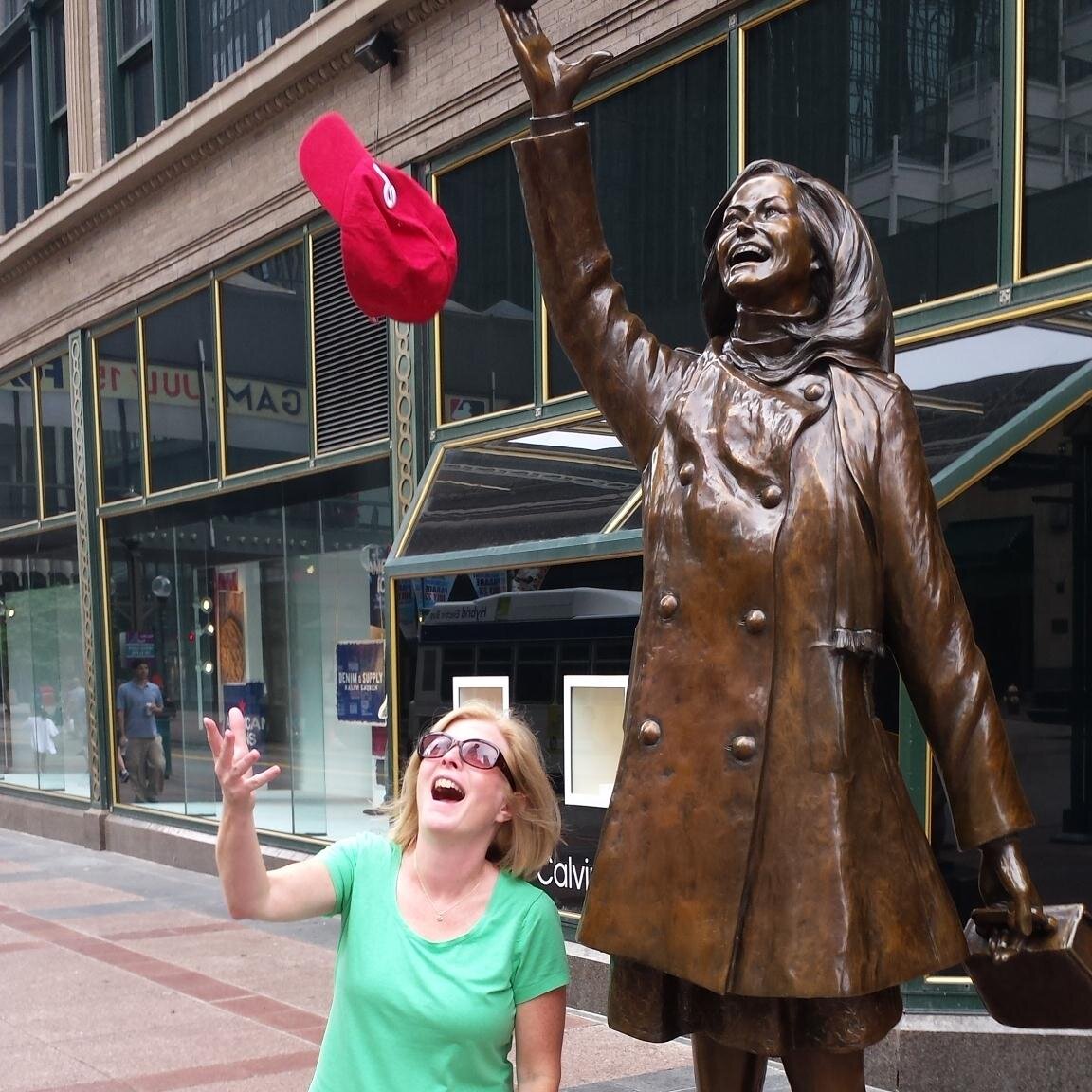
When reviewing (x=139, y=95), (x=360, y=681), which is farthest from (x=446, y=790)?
(x=139, y=95)

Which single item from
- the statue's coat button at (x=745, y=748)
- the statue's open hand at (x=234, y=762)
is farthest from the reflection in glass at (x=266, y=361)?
the statue's coat button at (x=745, y=748)

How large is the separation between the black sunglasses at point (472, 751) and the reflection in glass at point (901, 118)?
435 centimetres

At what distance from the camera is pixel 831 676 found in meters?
2.69

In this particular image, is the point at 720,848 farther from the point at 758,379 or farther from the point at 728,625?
the point at 758,379

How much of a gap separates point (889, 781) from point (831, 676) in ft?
0.77

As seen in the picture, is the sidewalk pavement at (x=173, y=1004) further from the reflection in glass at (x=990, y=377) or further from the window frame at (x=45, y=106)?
the window frame at (x=45, y=106)

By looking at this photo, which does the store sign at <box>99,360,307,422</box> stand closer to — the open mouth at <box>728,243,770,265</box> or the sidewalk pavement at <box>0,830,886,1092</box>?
the sidewalk pavement at <box>0,830,886,1092</box>

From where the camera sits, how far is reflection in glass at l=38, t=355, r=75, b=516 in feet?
49.4

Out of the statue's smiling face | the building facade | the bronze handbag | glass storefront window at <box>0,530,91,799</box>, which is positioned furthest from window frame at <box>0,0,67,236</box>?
the bronze handbag

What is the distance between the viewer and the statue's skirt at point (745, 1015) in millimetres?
2662

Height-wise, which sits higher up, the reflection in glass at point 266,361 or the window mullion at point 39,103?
the window mullion at point 39,103

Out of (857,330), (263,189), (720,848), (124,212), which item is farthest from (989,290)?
(124,212)

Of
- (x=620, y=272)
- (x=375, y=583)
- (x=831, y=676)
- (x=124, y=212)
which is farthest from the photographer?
(x=124, y=212)

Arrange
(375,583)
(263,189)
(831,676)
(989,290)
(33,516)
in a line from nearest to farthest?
(831,676), (989,290), (375,583), (263,189), (33,516)
